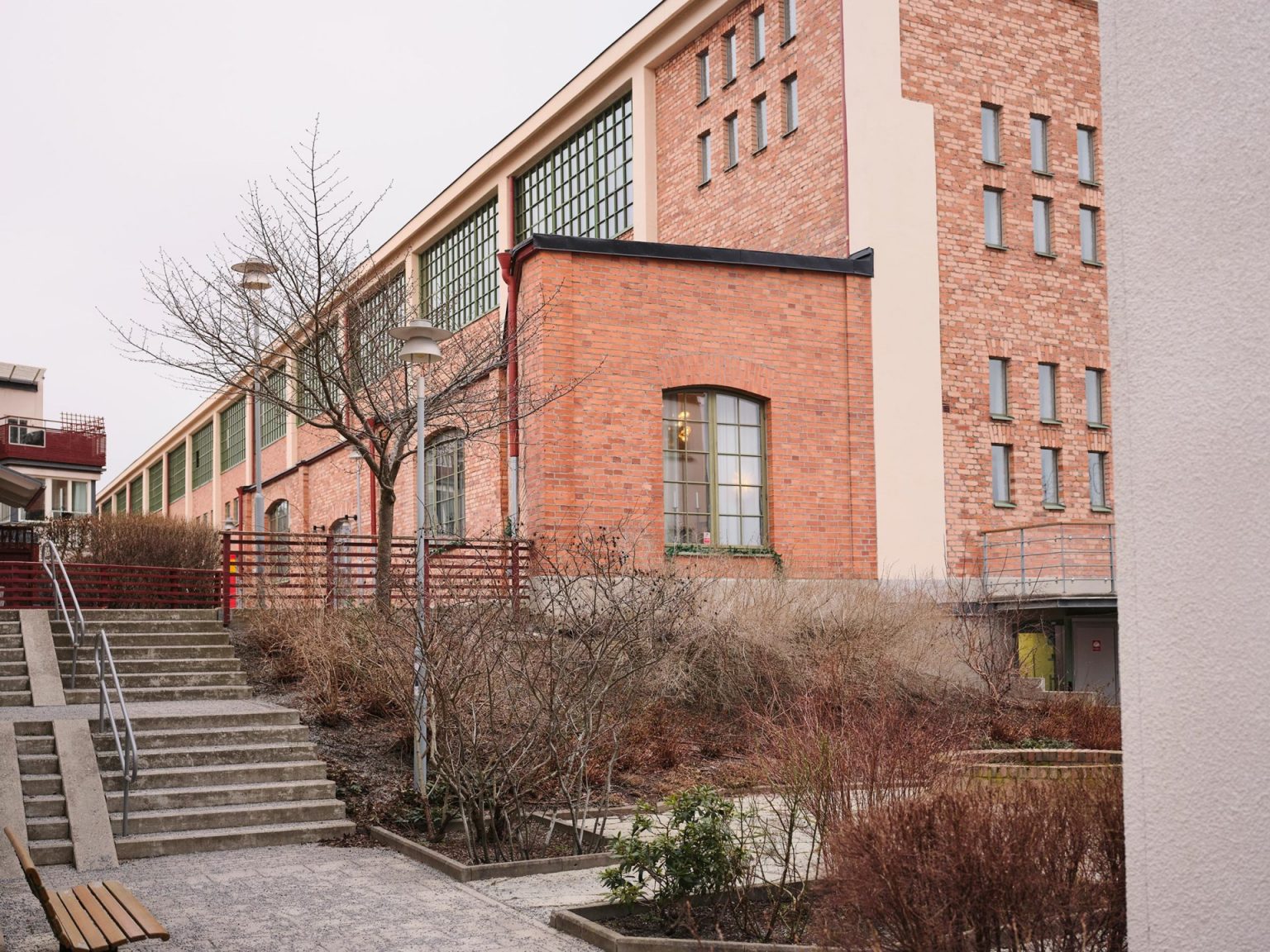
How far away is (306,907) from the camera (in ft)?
27.6

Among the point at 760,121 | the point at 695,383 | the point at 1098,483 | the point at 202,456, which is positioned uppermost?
the point at 760,121

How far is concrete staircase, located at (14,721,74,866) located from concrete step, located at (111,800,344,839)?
48cm

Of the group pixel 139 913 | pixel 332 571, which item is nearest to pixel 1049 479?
pixel 332 571

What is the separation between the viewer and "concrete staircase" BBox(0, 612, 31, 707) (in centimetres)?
1395

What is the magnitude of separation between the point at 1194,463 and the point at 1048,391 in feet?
62.8

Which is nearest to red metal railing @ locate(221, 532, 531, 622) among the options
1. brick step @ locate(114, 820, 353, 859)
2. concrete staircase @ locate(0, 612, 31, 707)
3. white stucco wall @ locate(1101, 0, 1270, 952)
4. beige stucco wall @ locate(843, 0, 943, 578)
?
concrete staircase @ locate(0, 612, 31, 707)

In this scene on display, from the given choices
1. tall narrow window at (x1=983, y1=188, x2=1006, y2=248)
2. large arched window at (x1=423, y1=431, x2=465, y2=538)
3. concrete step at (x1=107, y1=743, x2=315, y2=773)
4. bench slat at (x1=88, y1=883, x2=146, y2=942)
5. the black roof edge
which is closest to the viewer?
bench slat at (x1=88, y1=883, x2=146, y2=942)

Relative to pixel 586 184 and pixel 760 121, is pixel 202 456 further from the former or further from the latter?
pixel 760 121

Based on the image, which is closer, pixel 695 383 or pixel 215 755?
pixel 215 755

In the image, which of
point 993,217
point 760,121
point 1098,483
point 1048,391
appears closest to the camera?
point 993,217

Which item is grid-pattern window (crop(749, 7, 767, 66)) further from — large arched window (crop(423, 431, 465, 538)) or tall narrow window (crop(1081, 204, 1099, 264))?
large arched window (crop(423, 431, 465, 538))

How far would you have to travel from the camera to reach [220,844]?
35.1 ft

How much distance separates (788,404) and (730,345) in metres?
1.31

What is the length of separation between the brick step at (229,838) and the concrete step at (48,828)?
0.43m
